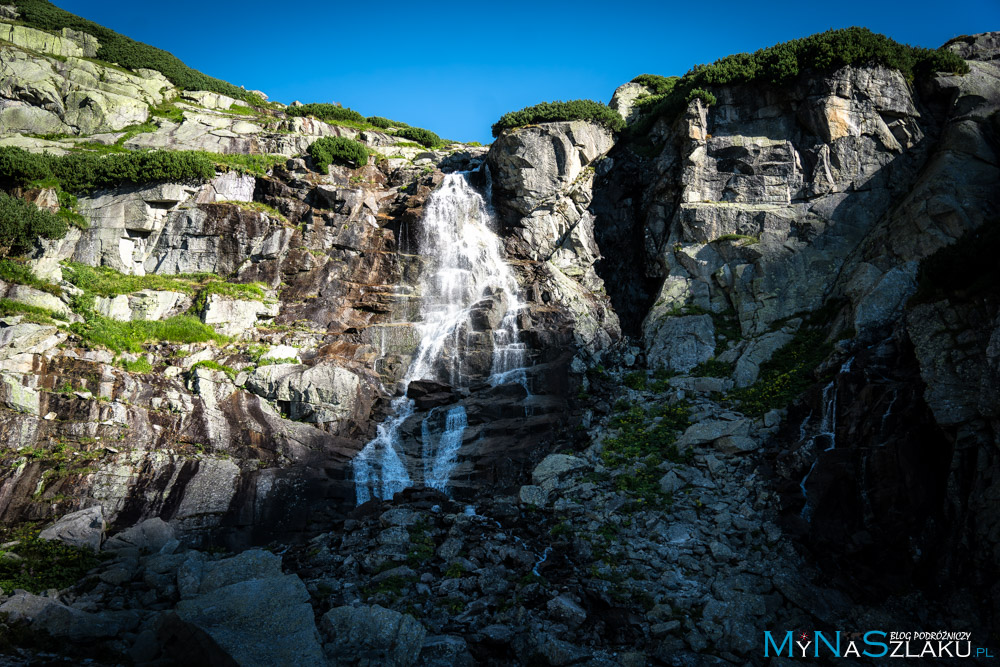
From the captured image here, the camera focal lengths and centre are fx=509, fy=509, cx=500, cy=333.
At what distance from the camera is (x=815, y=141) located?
1089 inches

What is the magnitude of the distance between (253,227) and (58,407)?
51.6 ft

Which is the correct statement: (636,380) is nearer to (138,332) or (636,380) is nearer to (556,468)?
(556,468)

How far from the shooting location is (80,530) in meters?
14.9

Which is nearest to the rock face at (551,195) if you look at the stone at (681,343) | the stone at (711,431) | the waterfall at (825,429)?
the stone at (681,343)

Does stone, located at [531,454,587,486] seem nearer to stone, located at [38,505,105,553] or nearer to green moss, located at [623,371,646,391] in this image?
green moss, located at [623,371,646,391]

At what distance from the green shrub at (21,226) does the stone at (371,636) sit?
72.6 ft

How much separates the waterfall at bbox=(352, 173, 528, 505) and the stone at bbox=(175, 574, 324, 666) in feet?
26.0

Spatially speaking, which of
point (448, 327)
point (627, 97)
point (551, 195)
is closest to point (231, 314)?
point (448, 327)

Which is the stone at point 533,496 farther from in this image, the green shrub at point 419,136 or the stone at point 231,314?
the green shrub at point 419,136

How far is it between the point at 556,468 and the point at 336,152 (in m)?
29.6

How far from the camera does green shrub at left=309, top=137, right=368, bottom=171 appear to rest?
119 ft

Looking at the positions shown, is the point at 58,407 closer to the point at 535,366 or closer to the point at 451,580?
the point at 451,580

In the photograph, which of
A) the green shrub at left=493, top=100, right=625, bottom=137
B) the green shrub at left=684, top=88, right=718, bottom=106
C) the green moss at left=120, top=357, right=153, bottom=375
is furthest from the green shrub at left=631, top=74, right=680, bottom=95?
the green moss at left=120, top=357, right=153, bottom=375

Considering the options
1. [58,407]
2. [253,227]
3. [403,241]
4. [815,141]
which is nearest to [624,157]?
[815,141]
